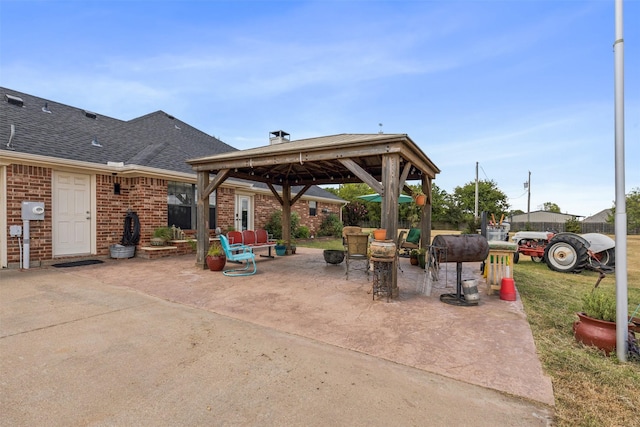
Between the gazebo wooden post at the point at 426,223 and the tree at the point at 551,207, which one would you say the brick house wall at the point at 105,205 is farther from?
the tree at the point at 551,207

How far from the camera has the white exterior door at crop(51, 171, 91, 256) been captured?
7.36 meters

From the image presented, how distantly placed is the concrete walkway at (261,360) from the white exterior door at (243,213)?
22.3 ft

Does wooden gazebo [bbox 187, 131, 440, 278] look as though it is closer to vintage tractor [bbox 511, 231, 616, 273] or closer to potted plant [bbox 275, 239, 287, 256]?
potted plant [bbox 275, 239, 287, 256]

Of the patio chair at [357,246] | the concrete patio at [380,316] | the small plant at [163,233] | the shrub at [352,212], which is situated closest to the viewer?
the concrete patio at [380,316]

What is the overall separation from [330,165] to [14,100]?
30.2 ft

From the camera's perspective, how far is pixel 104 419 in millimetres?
1838

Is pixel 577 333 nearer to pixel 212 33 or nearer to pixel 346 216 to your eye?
pixel 212 33

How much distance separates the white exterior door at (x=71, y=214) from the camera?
7.36 metres

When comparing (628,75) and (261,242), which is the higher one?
(628,75)

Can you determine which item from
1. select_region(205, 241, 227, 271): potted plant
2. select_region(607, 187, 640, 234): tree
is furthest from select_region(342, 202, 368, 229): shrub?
select_region(607, 187, 640, 234): tree

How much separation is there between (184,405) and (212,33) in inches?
385

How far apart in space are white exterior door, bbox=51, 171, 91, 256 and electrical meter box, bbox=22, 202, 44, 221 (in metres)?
0.51

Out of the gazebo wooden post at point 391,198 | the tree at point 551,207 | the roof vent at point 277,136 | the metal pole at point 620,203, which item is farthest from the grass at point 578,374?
the tree at point 551,207

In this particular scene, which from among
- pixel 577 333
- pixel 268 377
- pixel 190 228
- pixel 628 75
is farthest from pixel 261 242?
pixel 628 75
